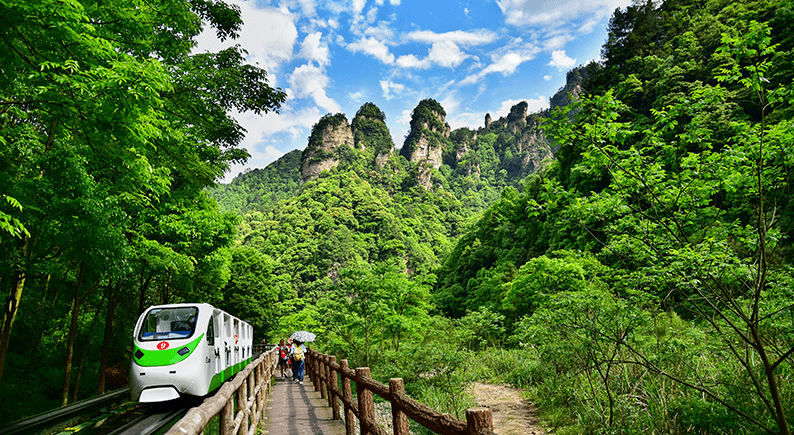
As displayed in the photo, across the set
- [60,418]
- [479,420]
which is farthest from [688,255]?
[60,418]

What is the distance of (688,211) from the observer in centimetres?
422

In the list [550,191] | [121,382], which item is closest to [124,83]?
[550,191]

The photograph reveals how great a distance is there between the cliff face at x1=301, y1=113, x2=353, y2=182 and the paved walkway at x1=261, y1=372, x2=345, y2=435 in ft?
335

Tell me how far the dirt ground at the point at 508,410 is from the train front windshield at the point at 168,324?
6283 mm

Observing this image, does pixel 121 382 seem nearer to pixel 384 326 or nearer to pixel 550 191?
pixel 384 326

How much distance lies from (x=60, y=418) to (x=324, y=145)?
363 feet

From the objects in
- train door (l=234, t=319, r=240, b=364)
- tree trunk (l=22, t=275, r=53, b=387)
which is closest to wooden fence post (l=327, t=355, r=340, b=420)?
train door (l=234, t=319, r=240, b=364)

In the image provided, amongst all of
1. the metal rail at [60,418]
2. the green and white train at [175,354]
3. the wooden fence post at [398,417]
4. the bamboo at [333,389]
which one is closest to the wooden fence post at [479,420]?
the wooden fence post at [398,417]

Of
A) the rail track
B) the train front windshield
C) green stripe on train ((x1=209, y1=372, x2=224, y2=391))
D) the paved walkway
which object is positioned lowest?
the paved walkway

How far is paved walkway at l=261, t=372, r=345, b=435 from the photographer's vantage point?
572 cm

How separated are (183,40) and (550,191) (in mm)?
9017

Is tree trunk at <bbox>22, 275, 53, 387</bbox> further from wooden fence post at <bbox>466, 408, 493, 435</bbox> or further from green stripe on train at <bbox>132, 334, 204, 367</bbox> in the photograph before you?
wooden fence post at <bbox>466, 408, 493, 435</bbox>

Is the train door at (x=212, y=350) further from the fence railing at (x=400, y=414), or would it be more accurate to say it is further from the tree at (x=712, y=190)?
the tree at (x=712, y=190)

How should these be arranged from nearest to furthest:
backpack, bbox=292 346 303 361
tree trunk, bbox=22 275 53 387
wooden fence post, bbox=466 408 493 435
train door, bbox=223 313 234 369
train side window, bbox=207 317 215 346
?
wooden fence post, bbox=466 408 493 435 < train side window, bbox=207 317 215 346 < train door, bbox=223 313 234 369 < backpack, bbox=292 346 303 361 < tree trunk, bbox=22 275 53 387
